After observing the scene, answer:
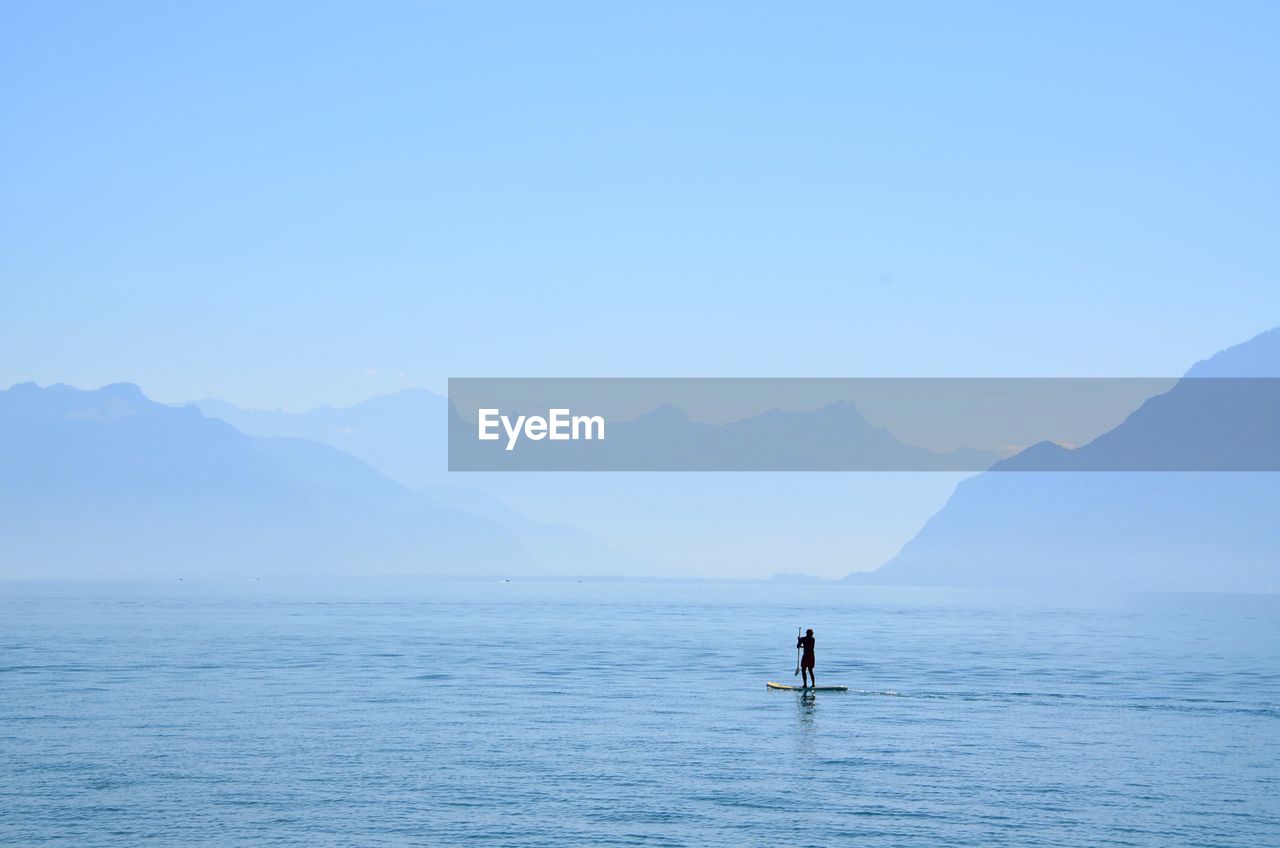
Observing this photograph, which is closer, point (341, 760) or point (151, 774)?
point (151, 774)

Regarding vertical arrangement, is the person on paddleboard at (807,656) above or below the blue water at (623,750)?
above

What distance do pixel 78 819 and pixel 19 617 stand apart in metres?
130

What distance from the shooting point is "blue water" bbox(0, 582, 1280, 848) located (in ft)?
112

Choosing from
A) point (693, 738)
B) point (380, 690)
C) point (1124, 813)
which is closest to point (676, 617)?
point (380, 690)

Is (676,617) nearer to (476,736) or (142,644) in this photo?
(142,644)

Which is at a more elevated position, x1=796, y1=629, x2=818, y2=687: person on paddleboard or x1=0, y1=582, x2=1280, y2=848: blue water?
x1=796, y1=629, x2=818, y2=687: person on paddleboard

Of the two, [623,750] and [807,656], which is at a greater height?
[807,656]

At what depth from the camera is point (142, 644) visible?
99250 millimetres

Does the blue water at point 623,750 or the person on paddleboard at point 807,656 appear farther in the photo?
the person on paddleboard at point 807,656

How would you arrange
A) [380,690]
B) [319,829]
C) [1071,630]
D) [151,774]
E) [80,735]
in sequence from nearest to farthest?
1. [319,829]
2. [151,774]
3. [80,735]
4. [380,690]
5. [1071,630]

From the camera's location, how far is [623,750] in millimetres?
45094

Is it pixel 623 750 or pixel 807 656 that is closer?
pixel 623 750

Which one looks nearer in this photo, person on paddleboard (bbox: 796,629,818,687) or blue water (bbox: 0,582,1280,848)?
blue water (bbox: 0,582,1280,848)

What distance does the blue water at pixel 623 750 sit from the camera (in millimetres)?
34250
